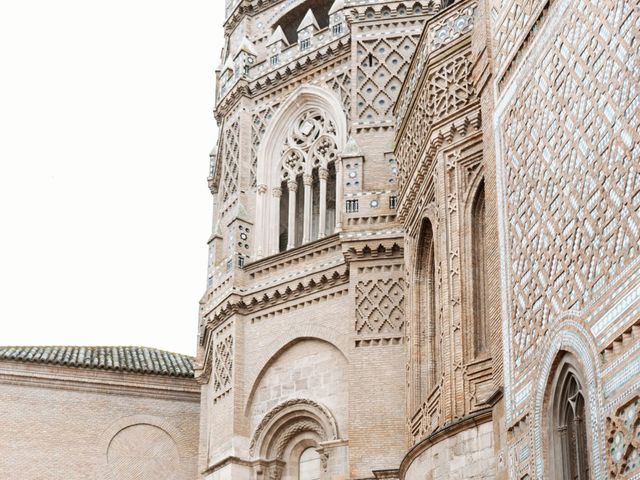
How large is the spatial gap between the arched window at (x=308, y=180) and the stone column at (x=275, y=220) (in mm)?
Result: 178

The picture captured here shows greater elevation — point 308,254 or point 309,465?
point 308,254

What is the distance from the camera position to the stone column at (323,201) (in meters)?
23.2

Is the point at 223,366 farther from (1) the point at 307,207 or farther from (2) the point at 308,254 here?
(1) the point at 307,207

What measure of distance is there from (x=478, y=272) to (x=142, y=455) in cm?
1472

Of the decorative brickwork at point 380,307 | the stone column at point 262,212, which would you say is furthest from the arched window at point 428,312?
the stone column at point 262,212

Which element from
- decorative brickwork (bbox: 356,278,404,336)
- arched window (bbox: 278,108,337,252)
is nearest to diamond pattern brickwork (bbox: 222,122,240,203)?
arched window (bbox: 278,108,337,252)

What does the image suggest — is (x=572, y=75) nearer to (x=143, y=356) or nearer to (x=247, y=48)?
(x=247, y=48)

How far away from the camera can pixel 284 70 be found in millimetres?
24969

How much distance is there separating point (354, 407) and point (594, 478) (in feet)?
32.5

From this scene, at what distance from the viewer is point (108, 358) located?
28.9 m

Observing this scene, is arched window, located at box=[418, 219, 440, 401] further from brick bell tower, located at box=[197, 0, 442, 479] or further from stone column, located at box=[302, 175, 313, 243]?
stone column, located at box=[302, 175, 313, 243]

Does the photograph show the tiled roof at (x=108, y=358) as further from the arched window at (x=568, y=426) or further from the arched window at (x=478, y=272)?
the arched window at (x=568, y=426)

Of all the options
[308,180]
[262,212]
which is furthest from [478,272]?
[262,212]

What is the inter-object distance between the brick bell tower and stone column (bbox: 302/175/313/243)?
3 centimetres
